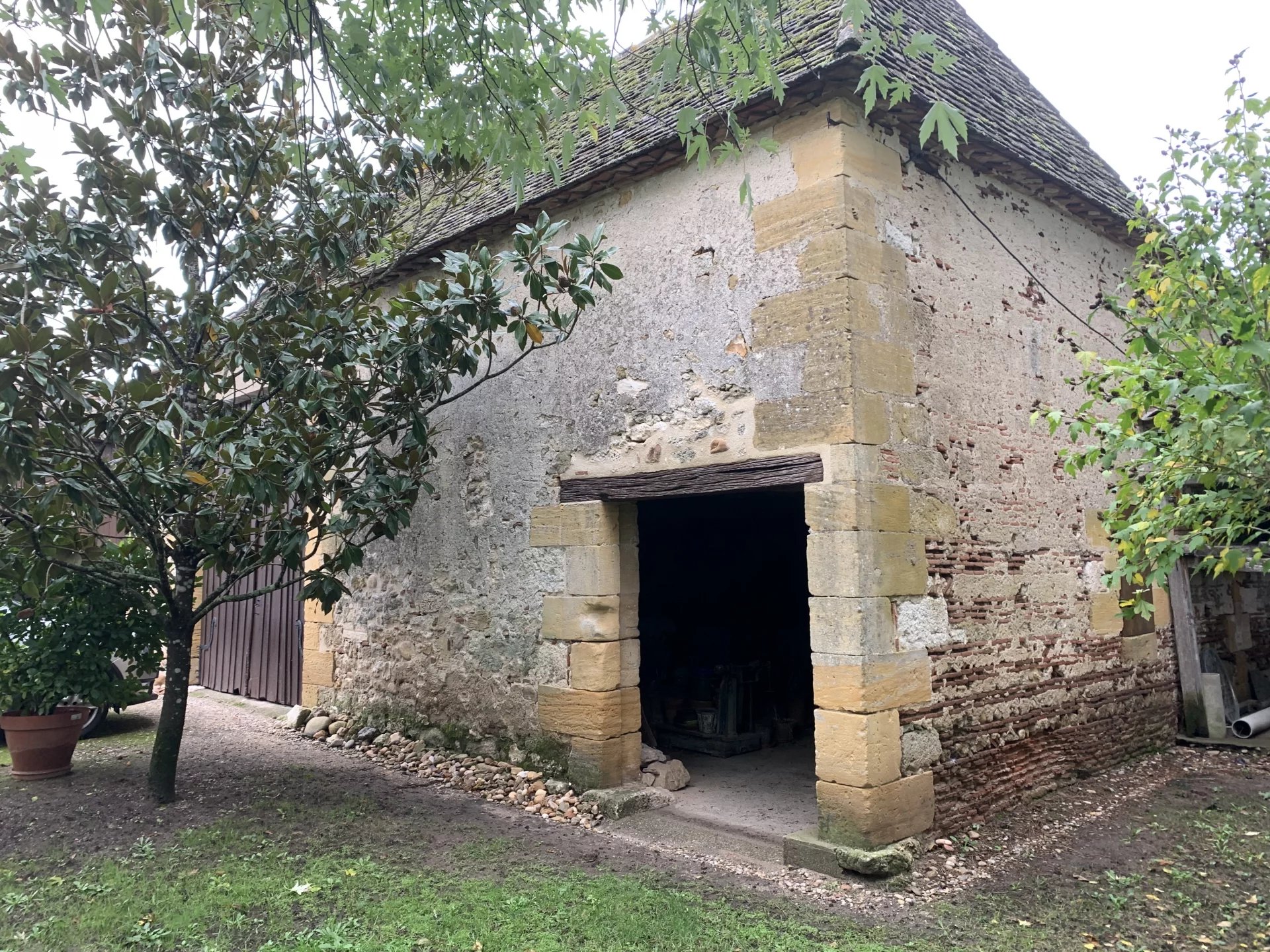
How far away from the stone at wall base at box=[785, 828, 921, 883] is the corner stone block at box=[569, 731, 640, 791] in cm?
150

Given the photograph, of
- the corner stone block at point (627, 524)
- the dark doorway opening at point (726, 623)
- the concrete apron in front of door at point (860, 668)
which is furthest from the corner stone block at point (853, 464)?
the dark doorway opening at point (726, 623)

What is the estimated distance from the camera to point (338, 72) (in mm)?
3797

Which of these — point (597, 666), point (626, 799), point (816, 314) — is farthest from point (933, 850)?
point (816, 314)

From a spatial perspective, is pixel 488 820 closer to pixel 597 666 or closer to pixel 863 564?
pixel 597 666

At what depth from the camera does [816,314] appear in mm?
5297

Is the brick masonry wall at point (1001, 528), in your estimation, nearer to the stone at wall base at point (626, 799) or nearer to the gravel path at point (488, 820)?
the gravel path at point (488, 820)

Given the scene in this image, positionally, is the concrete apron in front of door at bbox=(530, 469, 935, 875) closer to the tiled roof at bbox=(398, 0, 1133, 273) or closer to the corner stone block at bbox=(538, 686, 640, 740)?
the corner stone block at bbox=(538, 686, 640, 740)

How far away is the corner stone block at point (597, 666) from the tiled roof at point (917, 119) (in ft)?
10.4

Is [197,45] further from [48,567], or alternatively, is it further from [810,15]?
[810,15]

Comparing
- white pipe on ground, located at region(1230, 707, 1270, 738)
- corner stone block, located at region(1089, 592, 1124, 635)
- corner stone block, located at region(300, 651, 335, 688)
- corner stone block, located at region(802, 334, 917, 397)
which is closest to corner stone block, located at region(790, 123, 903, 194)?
corner stone block, located at region(802, 334, 917, 397)

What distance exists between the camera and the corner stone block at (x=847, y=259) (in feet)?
17.2

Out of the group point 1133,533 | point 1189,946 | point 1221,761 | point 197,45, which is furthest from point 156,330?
point 1221,761

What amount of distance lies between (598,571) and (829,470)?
6.34ft

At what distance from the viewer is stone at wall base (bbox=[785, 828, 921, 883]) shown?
472 centimetres
